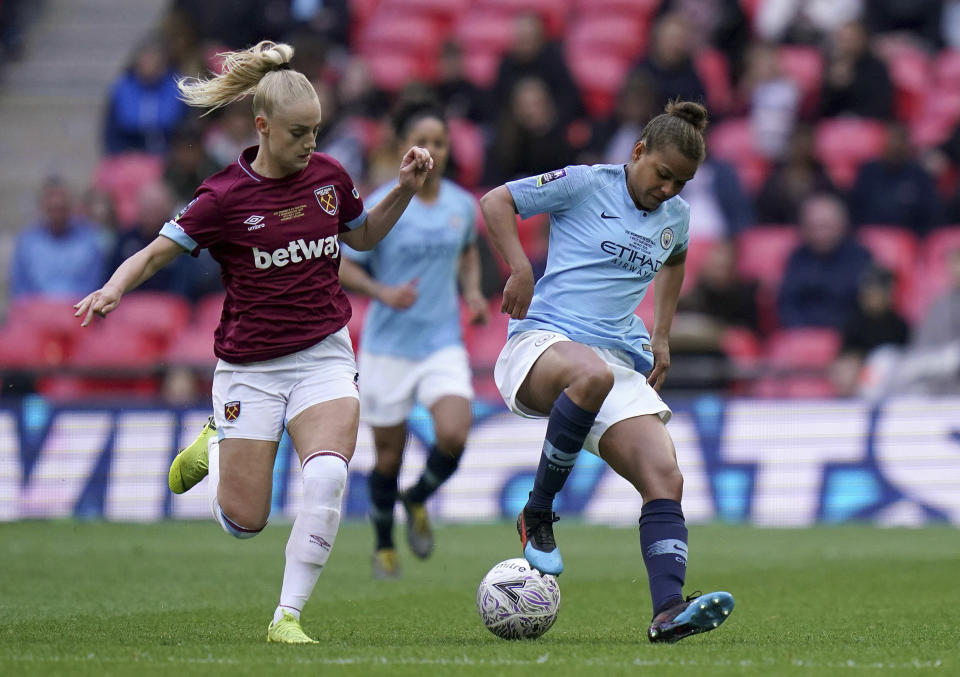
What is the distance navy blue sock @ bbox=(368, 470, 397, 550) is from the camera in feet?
29.7

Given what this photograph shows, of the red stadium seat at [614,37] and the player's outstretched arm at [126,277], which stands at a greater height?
the red stadium seat at [614,37]

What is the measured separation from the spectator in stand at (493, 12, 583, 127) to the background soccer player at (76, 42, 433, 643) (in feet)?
32.5

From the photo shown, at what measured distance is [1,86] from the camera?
19.9m

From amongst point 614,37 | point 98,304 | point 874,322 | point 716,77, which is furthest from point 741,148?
point 98,304

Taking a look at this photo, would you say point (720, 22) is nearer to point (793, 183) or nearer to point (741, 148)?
point (741, 148)

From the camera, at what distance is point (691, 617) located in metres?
5.42

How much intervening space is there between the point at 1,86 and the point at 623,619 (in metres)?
15.6

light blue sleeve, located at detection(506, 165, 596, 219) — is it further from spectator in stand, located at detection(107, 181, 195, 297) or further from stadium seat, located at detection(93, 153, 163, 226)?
stadium seat, located at detection(93, 153, 163, 226)

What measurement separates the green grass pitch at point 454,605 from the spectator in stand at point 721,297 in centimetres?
267

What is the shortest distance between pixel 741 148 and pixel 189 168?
5.91 m

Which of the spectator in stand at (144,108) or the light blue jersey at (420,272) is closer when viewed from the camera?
the light blue jersey at (420,272)

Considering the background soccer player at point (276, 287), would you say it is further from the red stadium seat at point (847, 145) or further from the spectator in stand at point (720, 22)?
the spectator in stand at point (720, 22)

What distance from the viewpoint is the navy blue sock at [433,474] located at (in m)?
9.02

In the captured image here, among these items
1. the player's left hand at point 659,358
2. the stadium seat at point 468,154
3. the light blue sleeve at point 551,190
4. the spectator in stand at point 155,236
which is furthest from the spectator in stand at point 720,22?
the light blue sleeve at point 551,190
